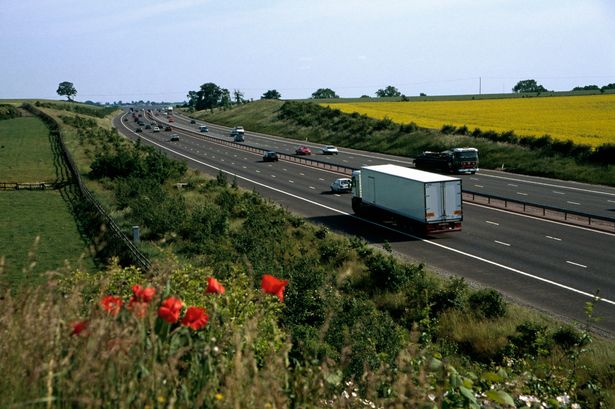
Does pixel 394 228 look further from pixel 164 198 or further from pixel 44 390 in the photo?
pixel 44 390

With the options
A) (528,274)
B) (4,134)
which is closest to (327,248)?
(528,274)

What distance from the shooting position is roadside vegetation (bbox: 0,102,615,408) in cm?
477

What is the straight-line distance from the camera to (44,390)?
471 cm

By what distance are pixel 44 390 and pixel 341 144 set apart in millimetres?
94712

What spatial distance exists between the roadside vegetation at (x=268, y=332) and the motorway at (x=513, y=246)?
8.00 ft

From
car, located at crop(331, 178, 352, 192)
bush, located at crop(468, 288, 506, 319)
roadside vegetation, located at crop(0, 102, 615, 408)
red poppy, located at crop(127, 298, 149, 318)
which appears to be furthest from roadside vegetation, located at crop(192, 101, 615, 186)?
red poppy, located at crop(127, 298, 149, 318)

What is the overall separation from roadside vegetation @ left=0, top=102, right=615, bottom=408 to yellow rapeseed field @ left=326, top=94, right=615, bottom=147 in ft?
146

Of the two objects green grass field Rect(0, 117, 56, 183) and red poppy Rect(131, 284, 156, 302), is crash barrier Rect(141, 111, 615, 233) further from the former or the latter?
green grass field Rect(0, 117, 56, 183)

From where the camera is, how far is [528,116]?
307 ft

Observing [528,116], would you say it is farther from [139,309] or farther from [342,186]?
[139,309]

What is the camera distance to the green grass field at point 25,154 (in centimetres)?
6404

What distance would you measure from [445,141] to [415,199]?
46852 mm

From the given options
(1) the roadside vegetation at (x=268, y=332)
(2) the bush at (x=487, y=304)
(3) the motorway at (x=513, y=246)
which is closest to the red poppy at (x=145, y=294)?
(1) the roadside vegetation at (x=268, y=332)

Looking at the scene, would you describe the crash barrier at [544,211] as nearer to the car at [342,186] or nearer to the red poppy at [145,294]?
the car at [342,186]
